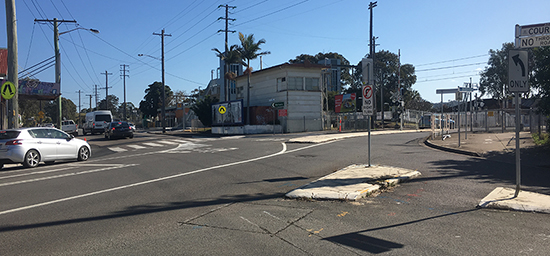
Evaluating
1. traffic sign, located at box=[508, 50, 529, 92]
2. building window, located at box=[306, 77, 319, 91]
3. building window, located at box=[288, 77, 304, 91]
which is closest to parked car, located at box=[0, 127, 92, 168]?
traffic sign, located at box=[508, 50, 529, 92]

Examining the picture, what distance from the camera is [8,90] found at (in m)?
15.7

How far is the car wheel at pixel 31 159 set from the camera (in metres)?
13.4

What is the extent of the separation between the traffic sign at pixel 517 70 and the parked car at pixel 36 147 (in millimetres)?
14818

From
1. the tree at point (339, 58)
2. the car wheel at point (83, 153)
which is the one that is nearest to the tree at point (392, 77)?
the tree at point (339, 58)

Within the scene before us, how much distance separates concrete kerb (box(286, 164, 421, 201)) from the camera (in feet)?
24.6

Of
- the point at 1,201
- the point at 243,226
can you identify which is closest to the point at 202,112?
the point at 1,201

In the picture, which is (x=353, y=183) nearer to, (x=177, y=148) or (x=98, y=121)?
(x=177, y=148)

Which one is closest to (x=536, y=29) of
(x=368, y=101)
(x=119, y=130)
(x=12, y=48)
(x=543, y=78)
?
(x=368, y=101)

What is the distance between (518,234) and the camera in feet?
16.7

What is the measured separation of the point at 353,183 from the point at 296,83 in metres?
32.7

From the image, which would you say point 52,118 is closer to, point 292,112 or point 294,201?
point 292,112

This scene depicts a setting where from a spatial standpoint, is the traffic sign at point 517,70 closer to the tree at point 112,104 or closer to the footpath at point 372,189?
the footpath at point 372,189

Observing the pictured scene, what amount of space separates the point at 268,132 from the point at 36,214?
31.8m

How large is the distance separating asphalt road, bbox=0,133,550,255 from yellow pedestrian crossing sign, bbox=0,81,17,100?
686cm
